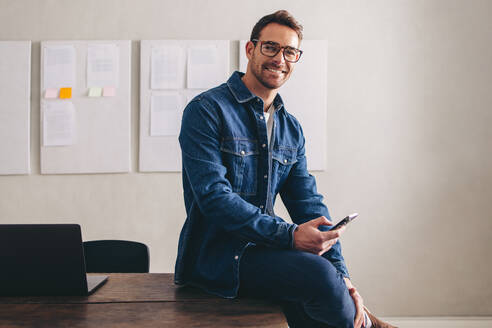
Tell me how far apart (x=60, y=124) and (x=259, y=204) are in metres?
1.87

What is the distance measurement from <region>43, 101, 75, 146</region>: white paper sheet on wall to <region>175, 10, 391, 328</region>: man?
1.62 metres

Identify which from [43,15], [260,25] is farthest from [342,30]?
[43,15]

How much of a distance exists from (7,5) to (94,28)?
0.63m

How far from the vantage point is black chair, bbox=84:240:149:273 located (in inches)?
77.8

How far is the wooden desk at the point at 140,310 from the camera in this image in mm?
964

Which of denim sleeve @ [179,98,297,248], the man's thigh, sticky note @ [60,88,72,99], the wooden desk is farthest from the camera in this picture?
sticky note @ [60,88,72,99]

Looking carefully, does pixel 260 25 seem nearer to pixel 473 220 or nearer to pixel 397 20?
pixel 397 20

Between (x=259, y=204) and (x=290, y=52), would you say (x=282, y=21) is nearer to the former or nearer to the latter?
(x=290, y=52)

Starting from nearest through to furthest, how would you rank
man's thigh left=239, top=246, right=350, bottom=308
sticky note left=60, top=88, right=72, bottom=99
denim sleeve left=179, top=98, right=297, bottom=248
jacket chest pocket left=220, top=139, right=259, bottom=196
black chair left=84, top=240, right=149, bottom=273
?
man's thigh left=239, top=246, right=350, bottom=308
denim sleeve left=179, top=98, right=297, bottom=248
jacket chest pocket left=220, top=139, right=259, bottom=196
black chair left=84, top=240, right=149, bottom=273
sticky note left=60, top=88, right=72, bottom=99

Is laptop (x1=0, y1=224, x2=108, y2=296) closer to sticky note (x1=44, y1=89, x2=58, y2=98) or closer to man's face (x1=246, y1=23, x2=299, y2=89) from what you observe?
man's face (x1=246, y1=23, x2=299, y2=89)

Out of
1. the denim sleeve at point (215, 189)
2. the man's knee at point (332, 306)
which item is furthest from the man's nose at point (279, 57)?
the man's knee at point (332, 306)

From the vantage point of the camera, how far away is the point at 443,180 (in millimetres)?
2754

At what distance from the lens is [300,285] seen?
1086mm

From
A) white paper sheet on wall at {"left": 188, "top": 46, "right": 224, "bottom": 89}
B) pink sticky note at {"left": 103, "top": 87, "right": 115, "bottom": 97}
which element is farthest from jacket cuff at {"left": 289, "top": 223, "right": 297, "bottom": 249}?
pink sticky note at {"left": 103, "top": 87, "right": 115, "bottom": 97}
